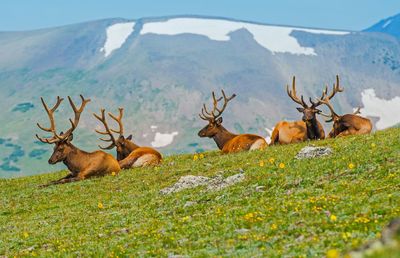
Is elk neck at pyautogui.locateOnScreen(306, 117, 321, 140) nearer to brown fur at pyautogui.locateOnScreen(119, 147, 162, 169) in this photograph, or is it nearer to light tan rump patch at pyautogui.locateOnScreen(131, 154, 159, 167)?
brown fur at pyautogui.locateOnScreen(119, 147, 162, 169)

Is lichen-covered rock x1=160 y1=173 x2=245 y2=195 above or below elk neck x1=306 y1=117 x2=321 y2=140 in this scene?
below

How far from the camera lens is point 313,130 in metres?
37.7

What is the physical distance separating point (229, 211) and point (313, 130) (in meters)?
20.4

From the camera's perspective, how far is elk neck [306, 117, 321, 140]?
37.5m

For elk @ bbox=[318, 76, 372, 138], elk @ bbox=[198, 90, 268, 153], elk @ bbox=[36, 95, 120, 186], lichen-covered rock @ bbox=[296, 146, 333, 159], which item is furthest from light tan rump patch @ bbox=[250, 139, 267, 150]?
lichen-covered rock @ bbox=[296, 146, 333, 159]

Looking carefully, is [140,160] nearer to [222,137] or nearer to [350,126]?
[222,137]

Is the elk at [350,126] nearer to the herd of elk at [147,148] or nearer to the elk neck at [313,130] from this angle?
the herd of elk at [147,148]

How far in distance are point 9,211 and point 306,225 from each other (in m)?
15.4

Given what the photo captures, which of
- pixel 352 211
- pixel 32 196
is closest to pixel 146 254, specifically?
pixel 352 211

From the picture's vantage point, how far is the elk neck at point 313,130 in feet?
123

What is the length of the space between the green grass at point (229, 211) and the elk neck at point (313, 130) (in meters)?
6.71

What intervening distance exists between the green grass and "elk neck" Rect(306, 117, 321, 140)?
671cm

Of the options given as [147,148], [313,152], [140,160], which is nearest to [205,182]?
[313,152]

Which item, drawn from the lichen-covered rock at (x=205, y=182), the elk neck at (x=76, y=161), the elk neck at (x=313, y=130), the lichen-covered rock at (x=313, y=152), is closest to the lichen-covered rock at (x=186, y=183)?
the lichen-covered rock at (x=205, y=182)
